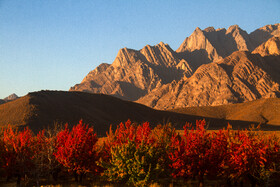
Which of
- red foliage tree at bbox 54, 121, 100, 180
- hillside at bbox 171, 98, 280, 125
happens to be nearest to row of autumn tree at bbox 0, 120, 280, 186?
red foliage tree at bbox 54, 121, 100, 180

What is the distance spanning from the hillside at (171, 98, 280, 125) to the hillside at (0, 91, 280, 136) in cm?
557

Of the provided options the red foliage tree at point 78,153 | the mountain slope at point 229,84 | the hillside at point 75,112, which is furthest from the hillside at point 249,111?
the red foliage tree at point 78,153

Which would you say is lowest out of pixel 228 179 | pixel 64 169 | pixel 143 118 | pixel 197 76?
pixel 228 179

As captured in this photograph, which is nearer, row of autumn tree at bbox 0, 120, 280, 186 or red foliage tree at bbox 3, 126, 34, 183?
row of autumn tree at bbox 0, 120, 280, 186

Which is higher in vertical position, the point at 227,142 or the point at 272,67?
the point at 272,67

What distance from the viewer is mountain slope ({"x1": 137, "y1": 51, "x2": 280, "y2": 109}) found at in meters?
151

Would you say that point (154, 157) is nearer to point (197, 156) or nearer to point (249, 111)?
point (197, 156)

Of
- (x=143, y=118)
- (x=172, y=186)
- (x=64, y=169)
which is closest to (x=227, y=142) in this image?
(x=172, y=186)

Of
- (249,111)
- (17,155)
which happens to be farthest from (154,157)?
(249,111)

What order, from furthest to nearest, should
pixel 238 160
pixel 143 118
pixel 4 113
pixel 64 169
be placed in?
pixel 143 118 → pixel 4 113 → pixel 64 169 → pixel 238 160

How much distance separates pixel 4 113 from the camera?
6944 centimetres

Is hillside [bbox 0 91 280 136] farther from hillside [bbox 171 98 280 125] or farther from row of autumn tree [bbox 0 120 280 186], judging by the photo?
row of autumn tree [bbox 0 120 280 186]

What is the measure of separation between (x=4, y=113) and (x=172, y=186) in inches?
2481

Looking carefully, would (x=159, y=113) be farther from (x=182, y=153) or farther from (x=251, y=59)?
(x=251, y=59)
